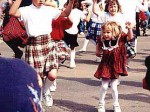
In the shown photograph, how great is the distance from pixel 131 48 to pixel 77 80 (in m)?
1.14

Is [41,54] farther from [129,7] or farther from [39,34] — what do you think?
[129,7]

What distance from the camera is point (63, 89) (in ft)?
22.8

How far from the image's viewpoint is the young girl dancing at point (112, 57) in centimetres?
524

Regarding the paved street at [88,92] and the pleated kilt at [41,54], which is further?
the paved street at [88,92]

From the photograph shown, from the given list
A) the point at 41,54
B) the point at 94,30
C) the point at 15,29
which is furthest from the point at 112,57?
the point at 94,30

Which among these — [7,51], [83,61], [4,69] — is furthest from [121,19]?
[7,51]

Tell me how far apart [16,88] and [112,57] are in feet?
13.1

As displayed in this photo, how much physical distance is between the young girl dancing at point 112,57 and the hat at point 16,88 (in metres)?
3.79

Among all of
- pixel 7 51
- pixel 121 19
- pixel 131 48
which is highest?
pixel 121 19

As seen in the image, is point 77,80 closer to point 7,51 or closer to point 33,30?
point 33,30

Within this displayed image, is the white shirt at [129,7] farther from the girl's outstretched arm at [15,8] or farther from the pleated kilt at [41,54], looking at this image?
the girl's outstretched arm at [15,8]

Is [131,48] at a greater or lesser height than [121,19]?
lesser

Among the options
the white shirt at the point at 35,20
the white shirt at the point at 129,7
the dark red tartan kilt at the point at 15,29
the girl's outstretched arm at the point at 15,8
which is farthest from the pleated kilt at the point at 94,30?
the girl's outstretched arm at the point at 15,8

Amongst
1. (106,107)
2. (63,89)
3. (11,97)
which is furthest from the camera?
(63,89)
